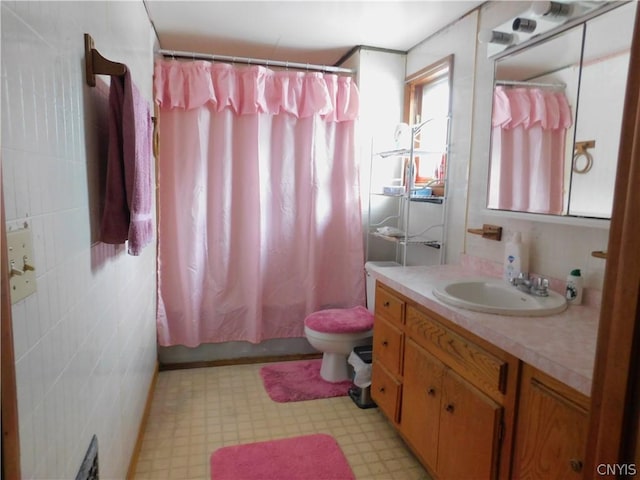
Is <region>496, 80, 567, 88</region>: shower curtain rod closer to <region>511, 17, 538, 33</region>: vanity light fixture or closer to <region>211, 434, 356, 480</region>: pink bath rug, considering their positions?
<region>511, 17, 538, 33</region>: vanity light fixture

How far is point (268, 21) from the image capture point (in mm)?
2322

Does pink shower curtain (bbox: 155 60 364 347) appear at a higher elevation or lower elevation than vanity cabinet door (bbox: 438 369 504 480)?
higher

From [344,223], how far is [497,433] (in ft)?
5.82

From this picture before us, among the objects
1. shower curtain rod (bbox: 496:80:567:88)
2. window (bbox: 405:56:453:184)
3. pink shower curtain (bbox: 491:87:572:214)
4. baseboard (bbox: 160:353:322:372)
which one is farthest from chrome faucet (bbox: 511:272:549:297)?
baseboard (bbox: 160:353:322:372)

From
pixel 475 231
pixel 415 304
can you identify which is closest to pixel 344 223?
pixel 475 231

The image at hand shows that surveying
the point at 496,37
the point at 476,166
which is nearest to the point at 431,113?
the point at 476,166

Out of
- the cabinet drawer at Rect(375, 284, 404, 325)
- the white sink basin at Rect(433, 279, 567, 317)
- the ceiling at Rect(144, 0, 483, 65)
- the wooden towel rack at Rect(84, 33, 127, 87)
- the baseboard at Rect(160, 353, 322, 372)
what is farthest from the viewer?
the baseboard at Rect(160, 353, 322, 372)

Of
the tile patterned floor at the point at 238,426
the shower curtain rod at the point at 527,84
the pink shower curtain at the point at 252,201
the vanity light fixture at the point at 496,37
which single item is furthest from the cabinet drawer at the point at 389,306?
the vanity light fixture at the point at 496,37

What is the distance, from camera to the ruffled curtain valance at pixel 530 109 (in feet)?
5.24

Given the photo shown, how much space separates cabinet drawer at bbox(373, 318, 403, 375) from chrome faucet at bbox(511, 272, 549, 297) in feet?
1.79

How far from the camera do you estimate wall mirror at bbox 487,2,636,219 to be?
1403mm

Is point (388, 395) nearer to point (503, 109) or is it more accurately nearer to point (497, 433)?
point (497, 433)

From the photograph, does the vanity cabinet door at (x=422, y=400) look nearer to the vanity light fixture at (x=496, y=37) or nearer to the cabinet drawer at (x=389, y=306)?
the cabinet drawer at (x=389, y=306)

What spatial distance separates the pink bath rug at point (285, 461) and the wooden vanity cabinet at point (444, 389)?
335 mm
